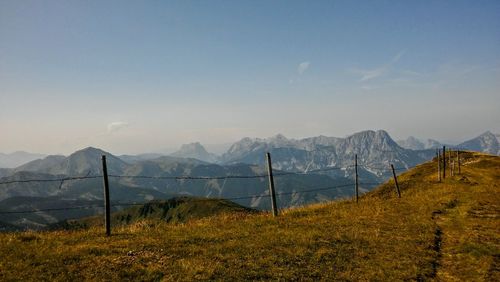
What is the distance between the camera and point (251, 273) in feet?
52.2

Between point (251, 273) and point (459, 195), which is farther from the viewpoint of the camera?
point (459, 195)

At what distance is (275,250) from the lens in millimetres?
19375

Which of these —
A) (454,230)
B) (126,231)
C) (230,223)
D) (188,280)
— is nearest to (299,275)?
(188,280)

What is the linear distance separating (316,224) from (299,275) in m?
10.8

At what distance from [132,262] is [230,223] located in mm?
10933

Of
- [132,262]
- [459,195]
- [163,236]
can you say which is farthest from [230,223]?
[459,195]

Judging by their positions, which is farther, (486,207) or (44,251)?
(486,207)

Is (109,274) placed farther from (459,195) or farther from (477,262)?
(459,195)

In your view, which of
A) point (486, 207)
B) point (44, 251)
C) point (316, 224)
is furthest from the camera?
point (486, 207)

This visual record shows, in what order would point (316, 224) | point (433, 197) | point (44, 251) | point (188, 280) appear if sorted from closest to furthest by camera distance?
point (188, 280) < point (44, 251) < point (316, 224) < point (433, 197)

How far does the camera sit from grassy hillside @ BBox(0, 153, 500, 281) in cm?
1583

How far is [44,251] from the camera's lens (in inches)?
701

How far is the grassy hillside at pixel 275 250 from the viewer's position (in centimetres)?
1583

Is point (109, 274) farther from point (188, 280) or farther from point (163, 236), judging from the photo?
point (163, 236)
